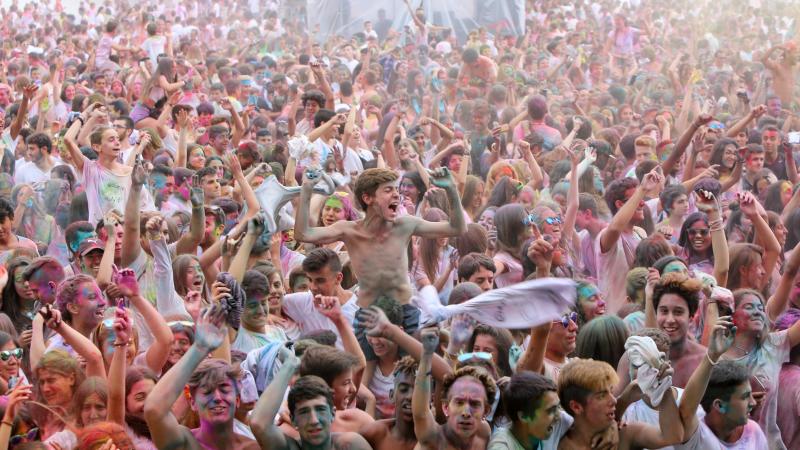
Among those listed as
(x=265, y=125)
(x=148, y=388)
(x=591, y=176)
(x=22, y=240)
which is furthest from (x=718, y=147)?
(x=148, y=388)

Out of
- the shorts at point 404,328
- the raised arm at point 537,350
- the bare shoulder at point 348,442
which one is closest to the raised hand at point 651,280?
the raised arm at point 537,350

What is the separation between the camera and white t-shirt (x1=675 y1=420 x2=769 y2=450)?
199 inches

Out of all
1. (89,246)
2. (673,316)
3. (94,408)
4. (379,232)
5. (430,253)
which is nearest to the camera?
(94,408)

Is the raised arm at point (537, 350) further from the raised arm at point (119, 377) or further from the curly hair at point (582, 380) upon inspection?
the raised arm at point (119, 377)

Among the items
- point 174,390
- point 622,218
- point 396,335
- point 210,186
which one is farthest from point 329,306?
point 210,186

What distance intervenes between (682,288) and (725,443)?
864 millimetres

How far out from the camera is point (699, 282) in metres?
5.90

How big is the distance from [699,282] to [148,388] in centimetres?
257

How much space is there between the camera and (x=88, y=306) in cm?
602

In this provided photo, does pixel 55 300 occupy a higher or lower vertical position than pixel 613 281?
higher

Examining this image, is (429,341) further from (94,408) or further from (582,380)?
(94,408)

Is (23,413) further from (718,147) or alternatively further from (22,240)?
(718,147)

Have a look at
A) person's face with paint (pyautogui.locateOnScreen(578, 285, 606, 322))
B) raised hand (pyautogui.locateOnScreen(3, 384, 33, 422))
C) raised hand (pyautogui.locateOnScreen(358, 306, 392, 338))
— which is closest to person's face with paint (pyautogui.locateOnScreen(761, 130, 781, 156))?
person's face with paint (pyautogui.locateOnScreen(578, 285, 606, 322))

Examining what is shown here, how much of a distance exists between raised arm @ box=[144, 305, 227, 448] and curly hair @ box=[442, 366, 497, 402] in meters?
0.90
